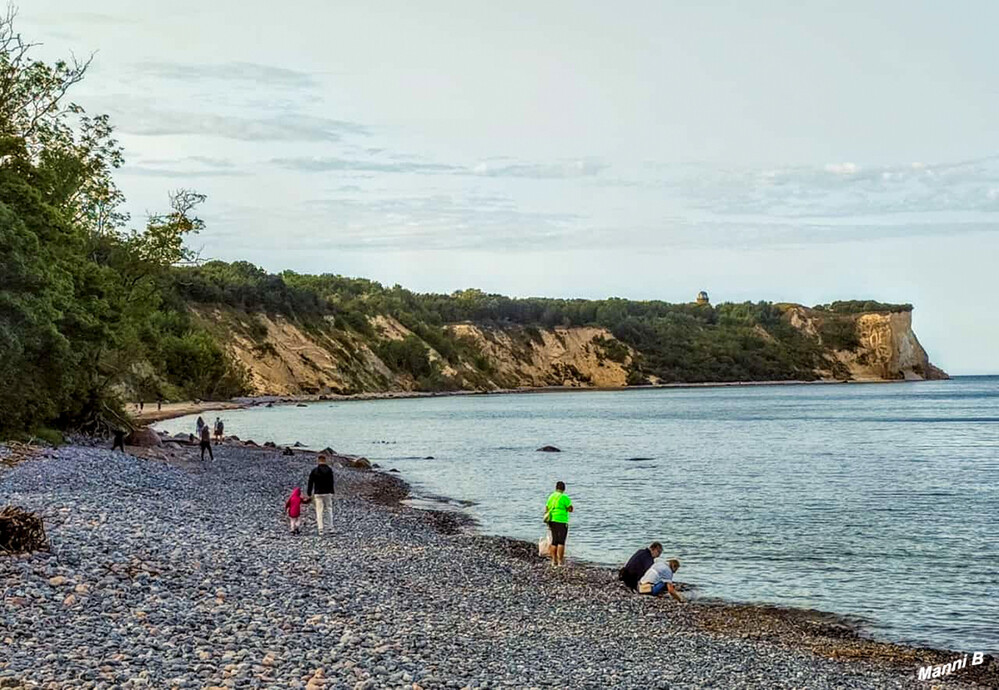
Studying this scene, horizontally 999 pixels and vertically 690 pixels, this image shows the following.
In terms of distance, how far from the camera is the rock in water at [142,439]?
4316 cm

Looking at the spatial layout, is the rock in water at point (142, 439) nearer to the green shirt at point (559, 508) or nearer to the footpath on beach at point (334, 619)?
the footpath on beach at point (334, 619)

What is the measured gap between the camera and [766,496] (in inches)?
1515

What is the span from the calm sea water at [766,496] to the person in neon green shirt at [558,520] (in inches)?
87.6

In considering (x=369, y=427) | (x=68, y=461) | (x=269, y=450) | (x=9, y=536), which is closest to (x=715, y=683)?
(x=9, y=536)

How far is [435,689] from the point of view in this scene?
10.5m

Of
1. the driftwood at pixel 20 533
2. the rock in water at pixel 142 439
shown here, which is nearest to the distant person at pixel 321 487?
the driftwood at pixel 20 533

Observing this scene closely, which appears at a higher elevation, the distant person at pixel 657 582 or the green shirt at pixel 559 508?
the green shirt at pixel 559 508

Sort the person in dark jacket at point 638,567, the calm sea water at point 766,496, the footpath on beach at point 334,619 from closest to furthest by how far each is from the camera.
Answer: the footpath on beach at point 334,619 → the person in dark jacket at point 638,567 → the calm sea water at point 766,496

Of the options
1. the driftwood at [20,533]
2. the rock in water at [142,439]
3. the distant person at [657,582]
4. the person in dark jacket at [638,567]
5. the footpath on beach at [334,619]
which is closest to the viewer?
the footpath on beach at [334,619]

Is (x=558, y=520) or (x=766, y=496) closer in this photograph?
(x=558, y=520)

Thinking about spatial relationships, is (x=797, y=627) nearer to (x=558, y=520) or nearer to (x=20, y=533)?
(x=558, y=520)

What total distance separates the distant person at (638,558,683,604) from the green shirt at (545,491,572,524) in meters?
2.70

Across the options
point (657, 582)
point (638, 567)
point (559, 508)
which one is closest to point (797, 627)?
point (657, 582)

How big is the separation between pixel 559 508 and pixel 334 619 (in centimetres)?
939
